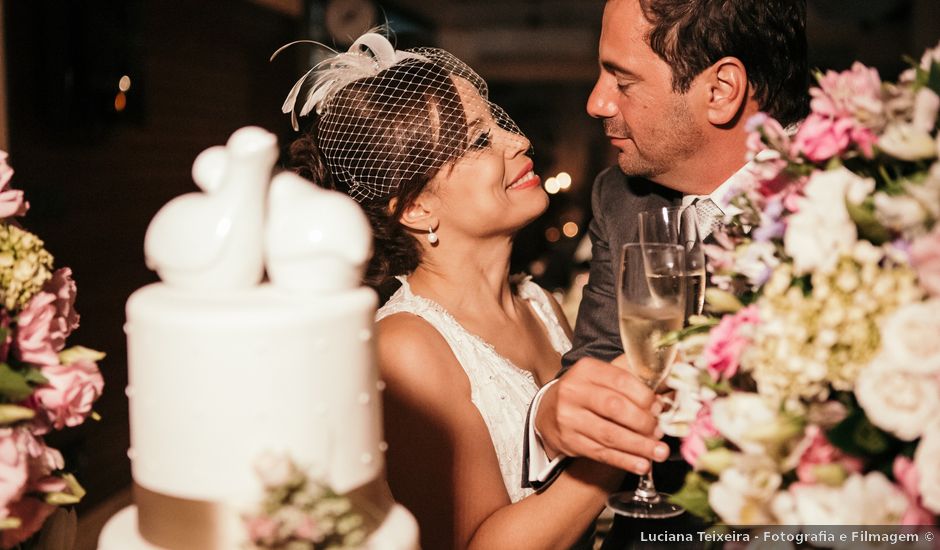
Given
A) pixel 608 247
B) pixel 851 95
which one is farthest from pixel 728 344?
pixel 608 247

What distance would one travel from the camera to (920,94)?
38.5 inches

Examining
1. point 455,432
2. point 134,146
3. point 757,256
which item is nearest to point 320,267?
point 757,256

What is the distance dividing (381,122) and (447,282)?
1.53 ft

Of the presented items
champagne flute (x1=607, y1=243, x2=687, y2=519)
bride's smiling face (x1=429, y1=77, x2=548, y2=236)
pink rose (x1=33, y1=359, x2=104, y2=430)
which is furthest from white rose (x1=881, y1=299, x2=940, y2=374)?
bride's smiling face (x1=429, y1=77, x2=548, y2=236)

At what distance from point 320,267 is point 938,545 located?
2.38 ft

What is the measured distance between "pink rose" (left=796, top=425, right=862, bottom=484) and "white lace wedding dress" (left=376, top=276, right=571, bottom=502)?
110 cm

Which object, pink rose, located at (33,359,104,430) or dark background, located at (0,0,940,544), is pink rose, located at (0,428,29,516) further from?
dark background, located at (0,0,940,544)

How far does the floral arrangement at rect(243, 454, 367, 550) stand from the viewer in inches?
36.2

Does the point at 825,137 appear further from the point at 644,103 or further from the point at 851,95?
the point at 644,103

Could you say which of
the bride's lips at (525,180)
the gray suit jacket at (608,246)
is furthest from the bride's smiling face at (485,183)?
the gray suit jacket at (608,246)

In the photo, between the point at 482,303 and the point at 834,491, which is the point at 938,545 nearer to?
the point at 834,491

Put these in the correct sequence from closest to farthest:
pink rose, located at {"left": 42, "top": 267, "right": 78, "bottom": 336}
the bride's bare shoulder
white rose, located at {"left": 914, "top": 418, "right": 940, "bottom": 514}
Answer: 1. white rose, located at {"left": 914, "top": 418, "right": 940, "bottom": 514}
2. pink rose, located at {"left": 42, "top": 267, "right": 78, "bottom": 336}
3. the bride's bare shoulder

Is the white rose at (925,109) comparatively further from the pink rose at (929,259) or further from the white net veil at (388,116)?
the white net veil at (388,116)

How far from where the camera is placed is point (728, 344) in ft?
3.54
